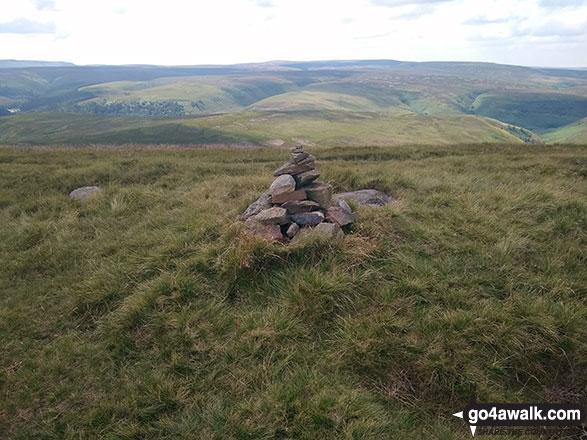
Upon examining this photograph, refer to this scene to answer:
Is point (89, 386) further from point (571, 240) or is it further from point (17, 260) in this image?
point (571, 240)

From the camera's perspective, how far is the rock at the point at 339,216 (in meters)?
8.63

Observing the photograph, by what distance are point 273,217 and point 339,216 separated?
5.74 ft

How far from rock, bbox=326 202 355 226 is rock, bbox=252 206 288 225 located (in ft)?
3.89

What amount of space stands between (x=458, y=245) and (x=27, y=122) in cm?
24208

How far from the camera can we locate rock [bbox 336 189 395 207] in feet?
37.3

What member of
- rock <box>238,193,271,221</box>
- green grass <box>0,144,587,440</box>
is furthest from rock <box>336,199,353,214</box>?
rock <box>238,193,271,221</box>

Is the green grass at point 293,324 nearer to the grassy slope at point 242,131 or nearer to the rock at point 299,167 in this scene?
the rock at point 299,167

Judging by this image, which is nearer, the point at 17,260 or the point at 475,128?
the point at 17,260

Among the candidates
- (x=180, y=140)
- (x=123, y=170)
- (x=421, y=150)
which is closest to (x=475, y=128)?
(x=180, y=140)

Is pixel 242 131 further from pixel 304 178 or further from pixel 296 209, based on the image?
pixel 296 209

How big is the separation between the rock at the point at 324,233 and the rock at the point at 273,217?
0.60 m

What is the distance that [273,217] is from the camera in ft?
27.1

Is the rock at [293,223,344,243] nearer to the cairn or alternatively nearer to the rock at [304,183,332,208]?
the cairn

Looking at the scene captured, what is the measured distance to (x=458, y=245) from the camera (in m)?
8.04
